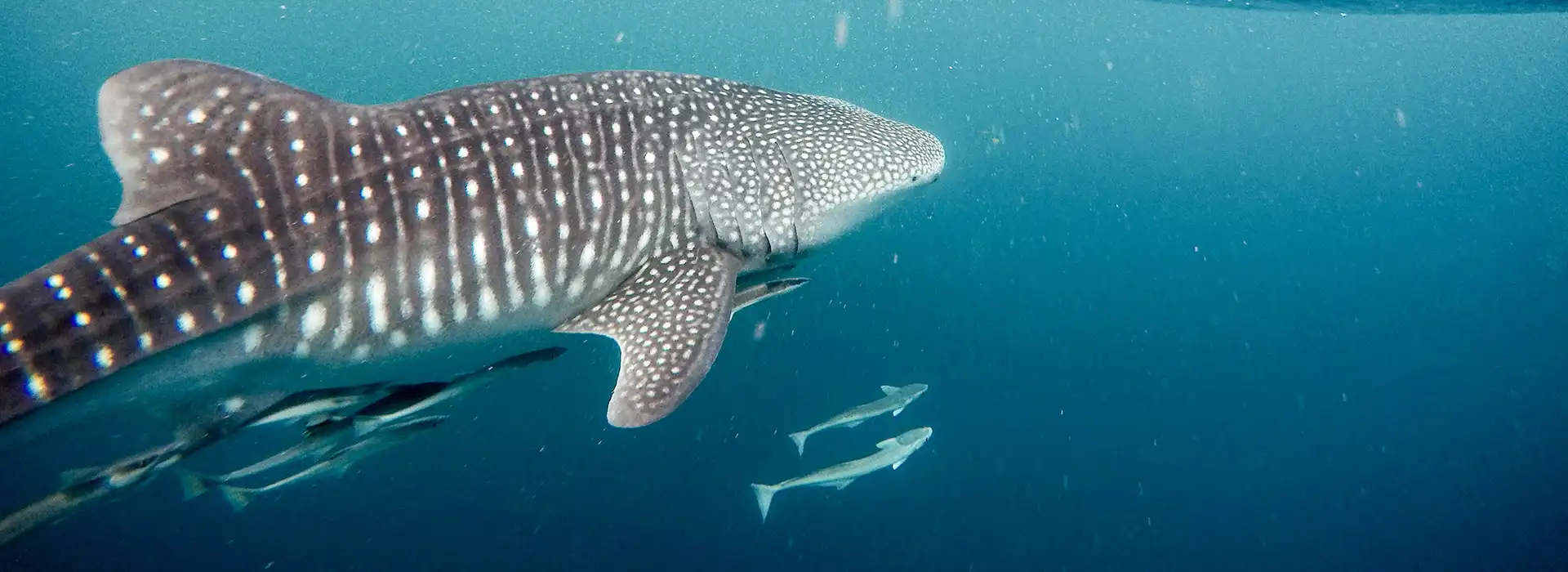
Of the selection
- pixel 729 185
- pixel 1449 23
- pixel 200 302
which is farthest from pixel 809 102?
pixel 1449 23

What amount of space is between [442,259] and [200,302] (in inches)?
39.7

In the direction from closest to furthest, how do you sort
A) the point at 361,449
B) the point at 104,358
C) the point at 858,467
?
the point at 104,358 < the point at 361,449 < the point at 858,467

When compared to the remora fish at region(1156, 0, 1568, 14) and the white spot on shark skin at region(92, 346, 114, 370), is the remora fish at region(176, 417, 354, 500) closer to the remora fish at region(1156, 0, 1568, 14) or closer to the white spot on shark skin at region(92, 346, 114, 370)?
the white spot on shark skin at region(92, 346, 114, 370)

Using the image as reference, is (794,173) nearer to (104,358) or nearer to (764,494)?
(104,358)

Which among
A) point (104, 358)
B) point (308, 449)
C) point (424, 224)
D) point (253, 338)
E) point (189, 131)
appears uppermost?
point (189, 131)

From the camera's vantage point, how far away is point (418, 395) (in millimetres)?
4055

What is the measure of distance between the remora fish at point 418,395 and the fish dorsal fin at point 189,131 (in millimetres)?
1336

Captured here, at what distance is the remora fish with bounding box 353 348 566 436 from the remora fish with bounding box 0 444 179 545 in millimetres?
890

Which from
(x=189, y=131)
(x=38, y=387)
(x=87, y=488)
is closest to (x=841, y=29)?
(x=189, y=131)

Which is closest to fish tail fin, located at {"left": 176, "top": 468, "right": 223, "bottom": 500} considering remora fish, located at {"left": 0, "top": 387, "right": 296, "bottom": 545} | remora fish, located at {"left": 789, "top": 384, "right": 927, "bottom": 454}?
remora fish, located at {"left": 0, "top": 387, "right": 296, "bottom": 545}

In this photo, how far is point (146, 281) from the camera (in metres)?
3.03

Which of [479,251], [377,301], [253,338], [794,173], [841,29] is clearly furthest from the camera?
[841,29]

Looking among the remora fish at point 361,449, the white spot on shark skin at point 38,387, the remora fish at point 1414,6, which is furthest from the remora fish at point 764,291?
the remora fish at point 1414,6

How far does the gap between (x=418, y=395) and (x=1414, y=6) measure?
2834 centimetres
